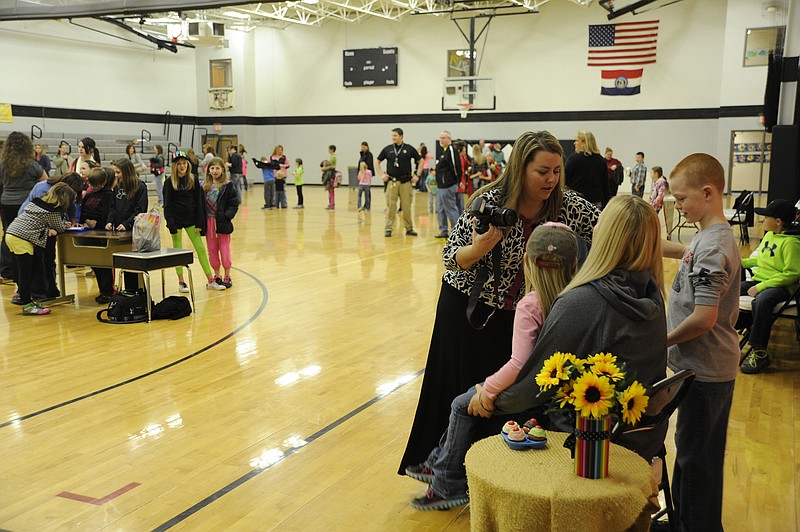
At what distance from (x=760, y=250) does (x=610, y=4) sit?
1902 centimetres

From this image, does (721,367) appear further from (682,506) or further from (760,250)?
(760,250)

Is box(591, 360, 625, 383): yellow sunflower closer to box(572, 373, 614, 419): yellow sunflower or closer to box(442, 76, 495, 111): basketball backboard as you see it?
box(572, 373, 614, 419): yellow sunflower

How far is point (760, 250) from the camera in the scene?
5.86 meters

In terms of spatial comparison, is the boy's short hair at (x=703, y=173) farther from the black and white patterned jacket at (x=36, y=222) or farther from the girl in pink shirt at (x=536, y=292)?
the black and white patterned jacket at (x=36, y=222)

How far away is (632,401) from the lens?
6.79 feet

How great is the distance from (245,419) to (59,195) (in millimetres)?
3973

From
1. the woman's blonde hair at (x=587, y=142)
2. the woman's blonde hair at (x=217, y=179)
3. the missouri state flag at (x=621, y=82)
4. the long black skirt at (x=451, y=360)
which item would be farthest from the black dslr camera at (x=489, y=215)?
the missouri state flag at (x=621, y=82)

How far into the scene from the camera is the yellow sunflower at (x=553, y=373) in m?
2.09

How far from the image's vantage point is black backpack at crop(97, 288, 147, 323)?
22.8 ft

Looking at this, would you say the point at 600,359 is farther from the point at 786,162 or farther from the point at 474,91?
the point at 474,91

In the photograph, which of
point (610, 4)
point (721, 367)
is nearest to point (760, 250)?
point (721, 367)

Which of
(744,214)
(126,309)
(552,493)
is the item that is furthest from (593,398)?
(744,214)

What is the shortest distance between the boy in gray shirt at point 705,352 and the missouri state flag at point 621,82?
23.4 metres

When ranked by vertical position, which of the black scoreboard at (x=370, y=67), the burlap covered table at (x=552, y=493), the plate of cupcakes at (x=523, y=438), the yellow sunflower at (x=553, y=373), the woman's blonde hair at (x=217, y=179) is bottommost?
the burlap covered table at (x=552, y=493)
